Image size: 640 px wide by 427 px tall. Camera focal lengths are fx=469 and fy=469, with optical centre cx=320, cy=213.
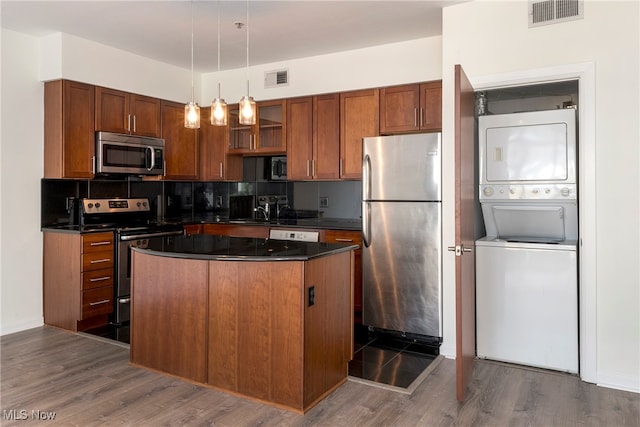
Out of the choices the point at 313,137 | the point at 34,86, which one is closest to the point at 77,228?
the point at 34,86

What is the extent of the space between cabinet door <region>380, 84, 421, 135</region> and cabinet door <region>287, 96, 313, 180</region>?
2.68ft

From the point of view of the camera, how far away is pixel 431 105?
13.6 feet

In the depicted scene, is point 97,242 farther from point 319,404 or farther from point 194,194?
point 319,404

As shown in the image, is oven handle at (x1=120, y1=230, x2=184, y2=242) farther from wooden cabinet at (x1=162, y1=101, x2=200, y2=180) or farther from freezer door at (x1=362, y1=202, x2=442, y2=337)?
freezer door at (x1=362, y1=202, x2=442, y2=337)

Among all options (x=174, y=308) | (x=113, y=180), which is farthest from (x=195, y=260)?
(x=113, y=180)

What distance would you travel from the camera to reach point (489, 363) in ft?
11.3

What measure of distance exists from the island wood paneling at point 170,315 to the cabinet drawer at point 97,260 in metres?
1.20

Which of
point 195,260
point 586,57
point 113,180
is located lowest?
point 195,260

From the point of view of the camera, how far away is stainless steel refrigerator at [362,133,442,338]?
148 inches

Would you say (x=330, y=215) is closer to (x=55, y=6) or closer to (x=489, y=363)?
(x=489, y=363)

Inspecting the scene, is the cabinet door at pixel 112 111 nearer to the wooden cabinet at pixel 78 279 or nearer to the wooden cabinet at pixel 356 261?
the wooden cabinet at pixel 78 279

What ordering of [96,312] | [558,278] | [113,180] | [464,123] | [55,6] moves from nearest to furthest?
1. [464,123]
2. [558,278]
3. [55,6]
4. [96,312]
5. [113,180]

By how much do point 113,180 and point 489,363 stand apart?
3911 mm

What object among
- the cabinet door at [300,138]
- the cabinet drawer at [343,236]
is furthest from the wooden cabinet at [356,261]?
the cabinet door at [300,138]
